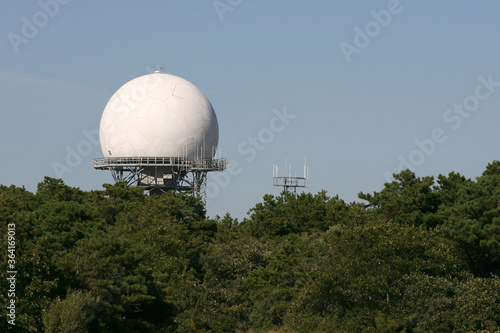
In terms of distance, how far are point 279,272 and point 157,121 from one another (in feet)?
107

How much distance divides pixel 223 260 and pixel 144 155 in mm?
26957

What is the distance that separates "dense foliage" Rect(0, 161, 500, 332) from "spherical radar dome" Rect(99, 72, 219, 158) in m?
19.8

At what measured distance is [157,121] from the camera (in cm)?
7619

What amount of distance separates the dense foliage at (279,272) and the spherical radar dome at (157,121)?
1975 centimetres

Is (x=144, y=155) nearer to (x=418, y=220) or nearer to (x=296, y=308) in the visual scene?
(x=418, y=220)

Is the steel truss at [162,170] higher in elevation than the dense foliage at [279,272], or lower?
higher

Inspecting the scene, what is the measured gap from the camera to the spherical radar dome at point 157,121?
76375 millimetres

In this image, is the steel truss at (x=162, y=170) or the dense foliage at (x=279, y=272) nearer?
the dense foliage at (x=279, y=272)

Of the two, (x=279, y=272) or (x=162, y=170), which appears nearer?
(x=279, y=272)

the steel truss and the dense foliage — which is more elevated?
the steel truss

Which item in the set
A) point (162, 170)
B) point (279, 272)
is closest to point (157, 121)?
point (162, 170)

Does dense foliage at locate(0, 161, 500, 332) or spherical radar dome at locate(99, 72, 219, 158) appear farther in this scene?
spherical radar dome at locate(99, 72, 219, 158)

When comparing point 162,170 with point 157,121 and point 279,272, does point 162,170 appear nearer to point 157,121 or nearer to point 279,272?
point 157,121

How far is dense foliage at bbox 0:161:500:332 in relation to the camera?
1454 inches
